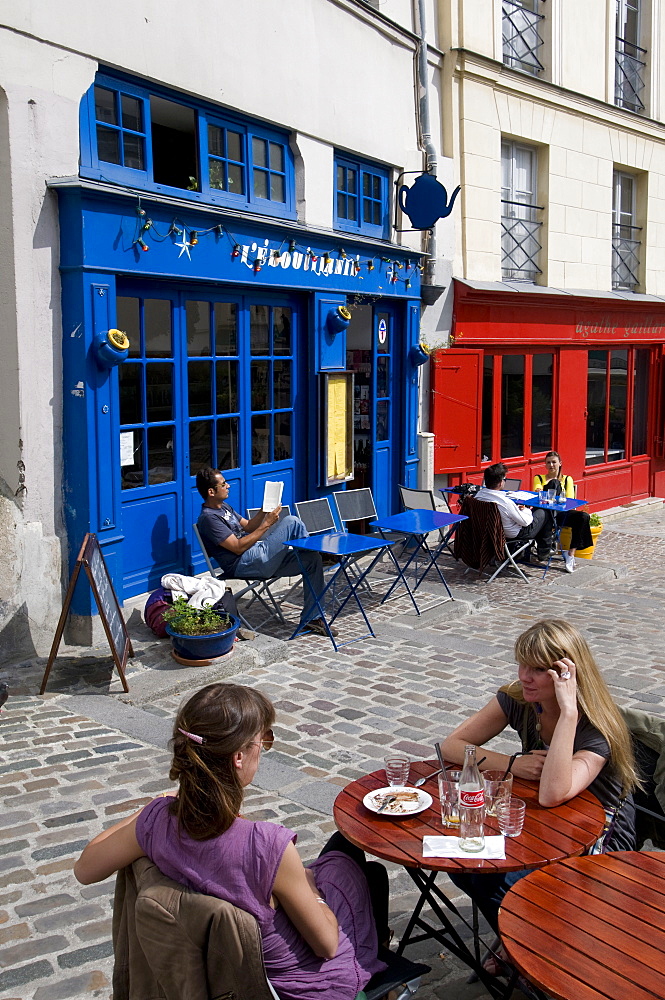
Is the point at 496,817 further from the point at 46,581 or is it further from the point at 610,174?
the point at 610,174

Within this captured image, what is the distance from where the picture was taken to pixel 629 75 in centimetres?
1528

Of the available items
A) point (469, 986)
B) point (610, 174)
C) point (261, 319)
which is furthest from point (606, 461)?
point (469, 986)

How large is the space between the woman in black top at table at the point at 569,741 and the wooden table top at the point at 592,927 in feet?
1.17

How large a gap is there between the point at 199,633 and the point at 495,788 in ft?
12.8

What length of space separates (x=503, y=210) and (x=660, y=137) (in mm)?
4456

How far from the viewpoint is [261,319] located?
9.00 metres

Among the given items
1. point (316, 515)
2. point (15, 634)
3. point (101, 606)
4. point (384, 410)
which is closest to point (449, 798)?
point (101, 606)

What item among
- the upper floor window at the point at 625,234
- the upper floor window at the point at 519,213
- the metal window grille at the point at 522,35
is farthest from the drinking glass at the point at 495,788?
the upper floor window at the point at 625,234

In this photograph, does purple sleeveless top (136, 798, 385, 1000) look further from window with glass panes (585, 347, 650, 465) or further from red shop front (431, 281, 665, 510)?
window with glass panes (585, 347, 650, 465)

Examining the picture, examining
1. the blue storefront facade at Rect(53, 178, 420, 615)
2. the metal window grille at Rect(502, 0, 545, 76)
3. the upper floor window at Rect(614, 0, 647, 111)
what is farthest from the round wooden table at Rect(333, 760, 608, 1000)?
the upper floor window at Rect(614, 0, 647, 111)

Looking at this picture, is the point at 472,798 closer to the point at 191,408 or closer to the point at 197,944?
the point at 197,944

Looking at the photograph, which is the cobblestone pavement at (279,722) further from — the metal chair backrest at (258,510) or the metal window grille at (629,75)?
the metal window grille at (629,75)

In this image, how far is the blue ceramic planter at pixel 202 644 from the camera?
6.63m

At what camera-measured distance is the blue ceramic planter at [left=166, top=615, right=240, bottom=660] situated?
6629mm
